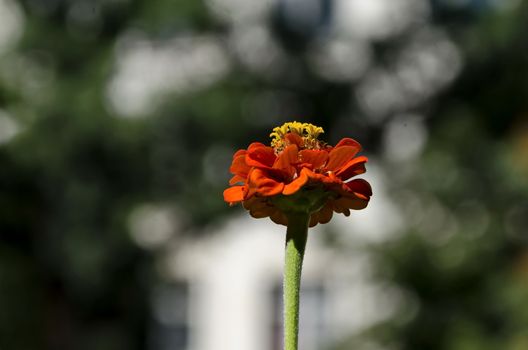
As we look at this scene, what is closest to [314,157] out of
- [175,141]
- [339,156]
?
[339,156]

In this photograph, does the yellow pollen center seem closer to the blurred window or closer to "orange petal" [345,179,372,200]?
"orange petal" [345,179,372,200]

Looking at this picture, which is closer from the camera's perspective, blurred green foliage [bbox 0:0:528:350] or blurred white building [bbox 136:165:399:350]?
blurred green foliage [bbox 0:0:528:350]

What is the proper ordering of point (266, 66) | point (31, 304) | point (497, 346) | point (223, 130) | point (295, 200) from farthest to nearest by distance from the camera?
point (31, 304), point (266, 66), point (223, 130), point (497, 346), point (295, 200)

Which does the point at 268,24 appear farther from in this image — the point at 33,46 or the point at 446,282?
the point at 446,282

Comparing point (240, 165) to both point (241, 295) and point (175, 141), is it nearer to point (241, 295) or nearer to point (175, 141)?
point (175, 141)

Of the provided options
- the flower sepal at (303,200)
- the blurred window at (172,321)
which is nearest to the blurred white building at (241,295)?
the blurred window at (172,321)

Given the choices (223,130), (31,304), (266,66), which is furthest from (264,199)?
(31,304)

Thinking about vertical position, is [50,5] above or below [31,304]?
above

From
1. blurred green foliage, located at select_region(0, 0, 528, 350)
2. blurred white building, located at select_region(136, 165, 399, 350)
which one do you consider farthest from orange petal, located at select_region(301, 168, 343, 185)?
blurred white building, located at select_region(136, 165, 399, 350)
